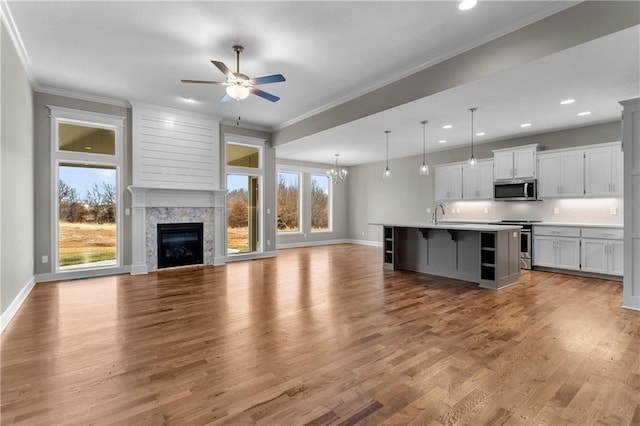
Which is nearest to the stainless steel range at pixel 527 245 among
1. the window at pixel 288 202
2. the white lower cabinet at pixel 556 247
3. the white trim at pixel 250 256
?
the white lower cabinet at pixel 556 247

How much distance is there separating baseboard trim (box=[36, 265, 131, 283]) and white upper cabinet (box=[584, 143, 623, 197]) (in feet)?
29.3

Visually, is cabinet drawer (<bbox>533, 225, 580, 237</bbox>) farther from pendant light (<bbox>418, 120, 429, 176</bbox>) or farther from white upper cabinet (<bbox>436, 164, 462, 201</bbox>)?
pendant light (<bbox>418, 120, 429, 176</bbox>)

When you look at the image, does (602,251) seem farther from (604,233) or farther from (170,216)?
(170,216)

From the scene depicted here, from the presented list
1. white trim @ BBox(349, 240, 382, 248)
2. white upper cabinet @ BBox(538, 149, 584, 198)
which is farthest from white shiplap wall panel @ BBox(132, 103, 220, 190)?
white upper cabinet @ BBox(538, 149, 584, 198)

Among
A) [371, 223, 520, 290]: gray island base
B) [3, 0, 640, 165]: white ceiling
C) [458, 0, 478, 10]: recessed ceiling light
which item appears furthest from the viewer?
[371, 223, 520, 290]: gray island base

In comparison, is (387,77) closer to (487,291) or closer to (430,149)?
(487,291)

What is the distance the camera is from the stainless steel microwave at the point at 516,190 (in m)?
6.59

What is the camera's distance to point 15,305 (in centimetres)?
379

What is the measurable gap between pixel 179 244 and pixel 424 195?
263 inches

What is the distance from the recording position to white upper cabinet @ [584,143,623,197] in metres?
5.61

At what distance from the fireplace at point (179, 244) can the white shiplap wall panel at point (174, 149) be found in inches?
33.9

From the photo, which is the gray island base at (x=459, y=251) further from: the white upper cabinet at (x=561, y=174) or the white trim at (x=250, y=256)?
the white trim at (x=250, y=256)

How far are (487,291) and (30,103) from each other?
25.0 feet

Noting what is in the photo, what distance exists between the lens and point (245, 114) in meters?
6.80
